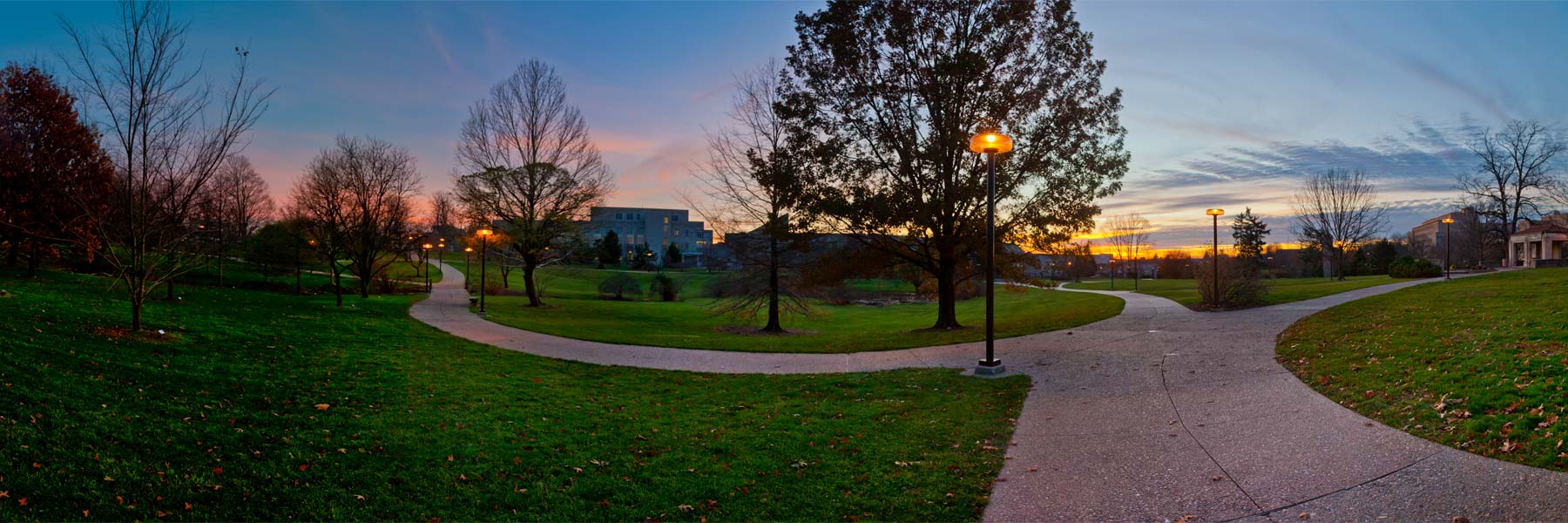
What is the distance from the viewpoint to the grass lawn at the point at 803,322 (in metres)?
17.2

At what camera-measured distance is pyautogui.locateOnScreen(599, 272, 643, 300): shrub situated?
4264 centimetres

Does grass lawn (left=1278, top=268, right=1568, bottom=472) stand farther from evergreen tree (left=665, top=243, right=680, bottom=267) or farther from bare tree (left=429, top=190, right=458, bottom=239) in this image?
evergreen tree (left=665, top=243, right=680, bottom=267)

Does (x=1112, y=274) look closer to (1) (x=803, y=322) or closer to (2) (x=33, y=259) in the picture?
(1) (x=803, y=322)

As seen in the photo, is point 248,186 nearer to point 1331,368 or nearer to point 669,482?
point 669,482

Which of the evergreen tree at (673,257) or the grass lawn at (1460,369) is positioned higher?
the evergreen tree at (673,257)

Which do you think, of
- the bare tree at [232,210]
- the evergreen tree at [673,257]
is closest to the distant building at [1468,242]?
the bare tree at [232,210]

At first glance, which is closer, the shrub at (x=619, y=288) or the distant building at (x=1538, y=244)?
the distant building at (x=1538, y=244)

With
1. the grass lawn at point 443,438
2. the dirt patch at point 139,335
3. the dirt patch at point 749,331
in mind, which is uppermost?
the dirt patch at point 139,335

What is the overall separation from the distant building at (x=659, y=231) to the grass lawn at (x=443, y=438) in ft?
289

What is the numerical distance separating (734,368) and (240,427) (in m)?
7.89

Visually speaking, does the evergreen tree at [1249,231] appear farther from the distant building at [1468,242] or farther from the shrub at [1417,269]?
the shrub at [1417,269]

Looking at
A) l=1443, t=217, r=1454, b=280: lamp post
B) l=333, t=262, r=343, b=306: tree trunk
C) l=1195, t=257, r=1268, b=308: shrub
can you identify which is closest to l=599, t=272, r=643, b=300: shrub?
l=333, t=262, r=343, b=306: tree trunk

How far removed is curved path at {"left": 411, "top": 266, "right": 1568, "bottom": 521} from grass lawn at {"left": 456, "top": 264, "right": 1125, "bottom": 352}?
15.1 feet

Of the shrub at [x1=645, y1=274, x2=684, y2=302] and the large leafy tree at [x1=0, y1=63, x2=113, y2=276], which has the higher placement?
the large leafy tree at [x1=0, y1=63, x2=113, y2=276]
